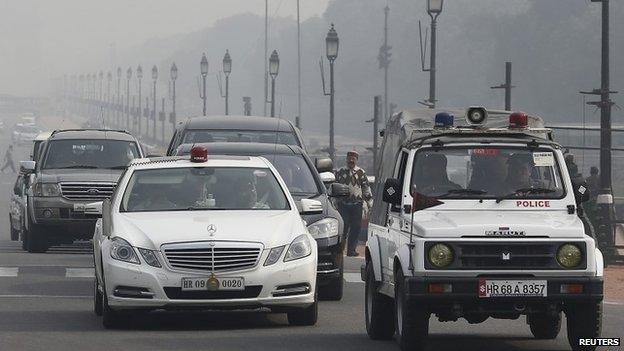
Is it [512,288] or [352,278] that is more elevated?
[512,288]

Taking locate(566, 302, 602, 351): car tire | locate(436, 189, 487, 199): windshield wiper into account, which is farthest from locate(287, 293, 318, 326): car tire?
locate(566, 302, 602, 351): car tire

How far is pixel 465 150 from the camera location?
14.8 meters

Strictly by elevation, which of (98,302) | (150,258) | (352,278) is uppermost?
(150,258)

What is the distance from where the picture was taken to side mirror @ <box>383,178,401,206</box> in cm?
1473

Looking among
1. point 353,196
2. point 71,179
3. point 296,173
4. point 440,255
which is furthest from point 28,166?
point 440,255

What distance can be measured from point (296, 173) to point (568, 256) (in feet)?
24.0

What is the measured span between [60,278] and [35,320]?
18.9ft

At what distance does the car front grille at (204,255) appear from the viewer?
15.6m

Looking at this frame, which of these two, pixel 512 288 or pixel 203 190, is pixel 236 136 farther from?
pixel 512 288

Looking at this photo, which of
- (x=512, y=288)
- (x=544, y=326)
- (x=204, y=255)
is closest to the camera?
(x=512, y=288)

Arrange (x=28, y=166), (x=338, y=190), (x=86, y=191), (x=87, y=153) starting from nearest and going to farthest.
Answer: (x=338, y=190), (x=28, y=166), (x=86, y=191), (x=87, y=153)

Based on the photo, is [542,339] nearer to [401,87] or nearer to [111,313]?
[111,313]

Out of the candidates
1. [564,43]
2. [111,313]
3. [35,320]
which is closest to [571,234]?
[111,313]

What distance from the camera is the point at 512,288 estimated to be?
44.5 ft
